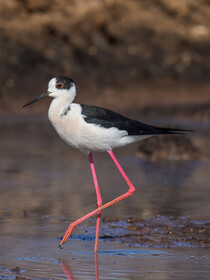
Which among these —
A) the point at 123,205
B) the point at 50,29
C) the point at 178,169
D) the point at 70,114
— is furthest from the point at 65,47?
the point at 70,114

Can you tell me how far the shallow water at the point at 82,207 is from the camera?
5426mm

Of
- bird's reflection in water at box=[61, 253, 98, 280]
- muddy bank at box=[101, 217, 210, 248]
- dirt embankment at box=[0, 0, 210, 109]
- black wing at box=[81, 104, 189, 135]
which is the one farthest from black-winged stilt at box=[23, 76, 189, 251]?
dirt embankment at box=[0, 0, 210, 109]

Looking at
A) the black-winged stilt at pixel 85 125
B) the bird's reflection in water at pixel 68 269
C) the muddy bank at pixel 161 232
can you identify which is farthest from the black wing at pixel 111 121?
the bird's reflection in water at pixel 68 269

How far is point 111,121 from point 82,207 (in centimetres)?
141

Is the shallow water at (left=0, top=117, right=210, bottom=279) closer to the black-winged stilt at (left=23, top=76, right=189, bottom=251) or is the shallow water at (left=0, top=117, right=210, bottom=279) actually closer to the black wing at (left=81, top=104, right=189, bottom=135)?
the black-winged stilt at (left=23, top=76, right=189, bottom=251)

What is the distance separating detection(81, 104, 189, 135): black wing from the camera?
6.32 metres

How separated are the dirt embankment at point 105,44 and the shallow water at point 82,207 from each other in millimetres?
3913

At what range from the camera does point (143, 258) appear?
5.70 metres

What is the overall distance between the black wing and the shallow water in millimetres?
874

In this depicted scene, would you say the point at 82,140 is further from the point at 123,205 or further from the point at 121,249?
the point at 123,205

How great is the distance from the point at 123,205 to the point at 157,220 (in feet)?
2.71

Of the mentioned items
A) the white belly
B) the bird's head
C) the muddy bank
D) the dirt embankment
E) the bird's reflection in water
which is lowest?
the dirt embankment

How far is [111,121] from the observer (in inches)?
253

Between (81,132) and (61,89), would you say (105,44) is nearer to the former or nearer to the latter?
(61,89)
